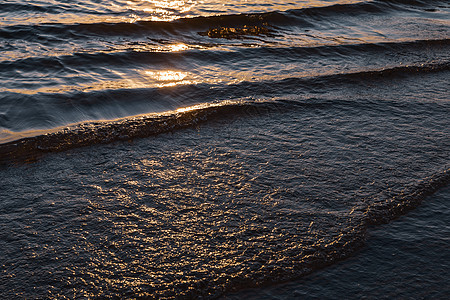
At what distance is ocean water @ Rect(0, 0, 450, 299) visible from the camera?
2994 millimetres

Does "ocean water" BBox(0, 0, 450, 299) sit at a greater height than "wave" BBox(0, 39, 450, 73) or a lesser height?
lesser

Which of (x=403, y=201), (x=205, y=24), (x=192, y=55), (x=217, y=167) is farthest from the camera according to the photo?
(x=205, y=24)

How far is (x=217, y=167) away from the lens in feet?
14.1

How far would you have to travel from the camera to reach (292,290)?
2863 millimetres

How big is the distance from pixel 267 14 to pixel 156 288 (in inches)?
373

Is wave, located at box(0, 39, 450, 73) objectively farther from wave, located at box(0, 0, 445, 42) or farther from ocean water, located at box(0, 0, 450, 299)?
wave, located at box(0, 0, 445, 42)

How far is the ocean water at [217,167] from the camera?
2.99 metres

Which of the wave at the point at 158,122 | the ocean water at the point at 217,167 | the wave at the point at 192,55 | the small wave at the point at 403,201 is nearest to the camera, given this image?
the ocean water at the point at 217,167

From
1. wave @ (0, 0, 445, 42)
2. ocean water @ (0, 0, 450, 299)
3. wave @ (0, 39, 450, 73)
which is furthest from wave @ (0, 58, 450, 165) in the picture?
wave @ (0, 0, 445, 42)

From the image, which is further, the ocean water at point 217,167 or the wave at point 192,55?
the wave at point 192,55

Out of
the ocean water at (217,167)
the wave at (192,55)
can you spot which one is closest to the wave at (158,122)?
the ocean water at (217,167)

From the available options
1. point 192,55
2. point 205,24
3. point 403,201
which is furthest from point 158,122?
point 205,24

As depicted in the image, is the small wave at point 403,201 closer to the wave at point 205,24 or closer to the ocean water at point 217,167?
the ocean water at point 217,167

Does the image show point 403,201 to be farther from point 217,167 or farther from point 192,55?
point 192,55
